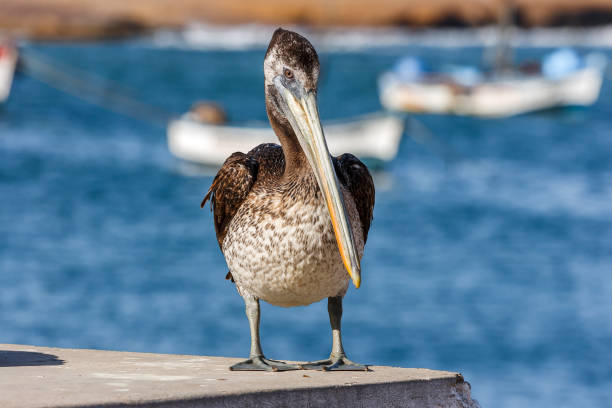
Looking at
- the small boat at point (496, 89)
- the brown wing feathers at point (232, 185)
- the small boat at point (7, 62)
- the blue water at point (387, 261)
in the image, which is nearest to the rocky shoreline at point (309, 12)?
the small boat at point (496, 89)

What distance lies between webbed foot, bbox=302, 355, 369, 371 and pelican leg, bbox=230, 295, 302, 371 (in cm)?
6

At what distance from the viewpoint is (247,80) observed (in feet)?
191

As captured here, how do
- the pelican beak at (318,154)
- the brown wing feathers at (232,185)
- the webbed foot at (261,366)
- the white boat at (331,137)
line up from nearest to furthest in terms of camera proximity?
the pelican beak at (318,154) < the webbed foot at (261,366) < the brown wing feathers at (232,185) < the white boat at (331,137)

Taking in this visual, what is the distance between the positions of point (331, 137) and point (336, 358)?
20214 millimetres

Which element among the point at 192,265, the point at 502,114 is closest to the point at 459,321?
the point at 192,265

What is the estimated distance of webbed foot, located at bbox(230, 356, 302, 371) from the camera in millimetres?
4410

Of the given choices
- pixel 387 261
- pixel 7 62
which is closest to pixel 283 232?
pixel 387 261

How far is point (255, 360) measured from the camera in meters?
4.49

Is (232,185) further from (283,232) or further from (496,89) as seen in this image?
(496,89)

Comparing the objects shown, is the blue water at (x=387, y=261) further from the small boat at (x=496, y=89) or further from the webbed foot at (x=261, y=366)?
the webbed foot at (x=261, y=366)

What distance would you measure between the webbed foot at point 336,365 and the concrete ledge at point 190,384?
0.29 ft

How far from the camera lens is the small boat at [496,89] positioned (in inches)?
1565

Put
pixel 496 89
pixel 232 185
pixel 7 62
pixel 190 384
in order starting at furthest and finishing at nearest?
pixel 496 89 < pixel 7 62 < pixel 232 185 < pixel 190 384

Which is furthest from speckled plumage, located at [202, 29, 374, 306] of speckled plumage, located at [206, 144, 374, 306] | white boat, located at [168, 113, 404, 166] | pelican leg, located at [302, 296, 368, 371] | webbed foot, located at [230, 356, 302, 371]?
white boat, located at [168, 113, 404, 166]
